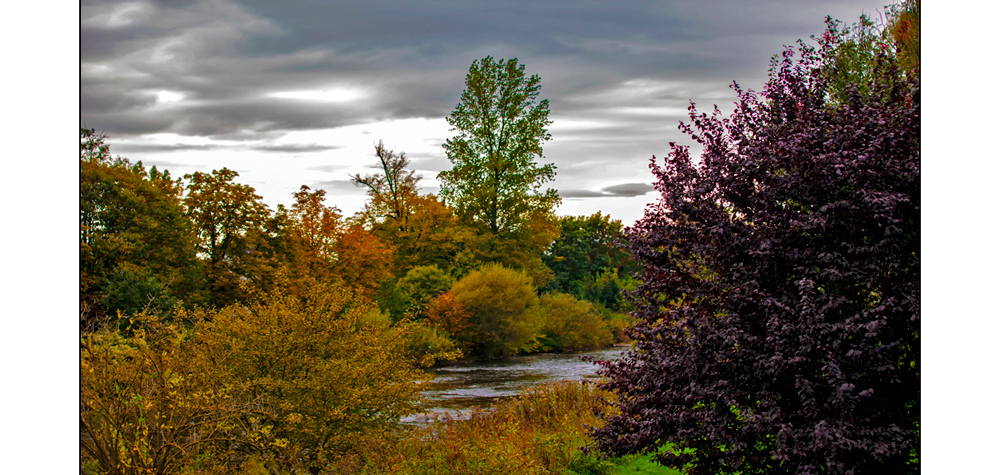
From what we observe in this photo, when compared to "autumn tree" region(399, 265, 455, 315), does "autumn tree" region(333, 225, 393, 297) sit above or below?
above

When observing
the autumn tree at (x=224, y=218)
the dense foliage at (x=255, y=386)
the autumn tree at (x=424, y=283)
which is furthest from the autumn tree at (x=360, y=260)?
the dense foliage at (x=255, y=386)

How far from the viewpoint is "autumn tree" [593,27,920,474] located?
18.8 feet

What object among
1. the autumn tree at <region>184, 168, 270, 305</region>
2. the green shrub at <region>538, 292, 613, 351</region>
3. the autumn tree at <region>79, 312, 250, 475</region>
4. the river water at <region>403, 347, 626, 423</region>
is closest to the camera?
the autumn tree at <region>79, 312, 250, 475</region>

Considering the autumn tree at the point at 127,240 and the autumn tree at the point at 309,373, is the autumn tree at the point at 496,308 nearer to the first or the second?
the autumn tree at the point at 127,240

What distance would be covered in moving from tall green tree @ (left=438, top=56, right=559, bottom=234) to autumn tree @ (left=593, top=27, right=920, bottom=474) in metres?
28.3

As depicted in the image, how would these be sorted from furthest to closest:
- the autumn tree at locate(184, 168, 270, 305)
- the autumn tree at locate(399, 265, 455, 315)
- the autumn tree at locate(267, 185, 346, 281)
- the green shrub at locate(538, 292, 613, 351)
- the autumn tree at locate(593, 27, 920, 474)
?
the green shrub at locate(538, 292, 613, 351), the autumn tree at locate(399, 265, 455, 315), the autumn tree at locate(267, 185, 346, 281), the autumn tree at locate(184, 168, 270, 305), the autumn tree at locate(593, 27, 920, 474)

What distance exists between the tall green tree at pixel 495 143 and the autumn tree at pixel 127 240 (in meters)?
15.9

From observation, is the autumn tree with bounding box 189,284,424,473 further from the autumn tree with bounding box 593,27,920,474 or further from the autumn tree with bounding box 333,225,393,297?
the autumn tree with bounding box 333,225,393,297

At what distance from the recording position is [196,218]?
82.6 ft

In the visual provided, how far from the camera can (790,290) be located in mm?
6227

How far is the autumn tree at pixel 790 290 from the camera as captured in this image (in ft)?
18.8

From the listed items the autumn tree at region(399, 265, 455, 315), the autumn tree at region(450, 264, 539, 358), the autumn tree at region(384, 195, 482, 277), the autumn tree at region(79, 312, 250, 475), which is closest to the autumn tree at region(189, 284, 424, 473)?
the autumn tree at region(79, 312, 250, 475)

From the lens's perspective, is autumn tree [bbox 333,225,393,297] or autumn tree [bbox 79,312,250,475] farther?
autumn tree [bbox 333,225,393,297]

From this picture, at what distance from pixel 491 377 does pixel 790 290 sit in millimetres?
18842
